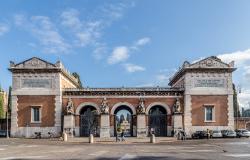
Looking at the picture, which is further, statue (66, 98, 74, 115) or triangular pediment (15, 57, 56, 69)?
triangular pediment (15, 57, 56, 69)

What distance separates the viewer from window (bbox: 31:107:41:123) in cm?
6203

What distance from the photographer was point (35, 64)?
62344 mm

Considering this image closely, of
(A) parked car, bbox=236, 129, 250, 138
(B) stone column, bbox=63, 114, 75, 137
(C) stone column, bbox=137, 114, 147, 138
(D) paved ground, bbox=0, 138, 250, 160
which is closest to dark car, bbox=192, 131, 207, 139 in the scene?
(A) parked car, bbox=236, 129, 250, 138

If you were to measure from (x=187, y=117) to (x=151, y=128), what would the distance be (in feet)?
16.8

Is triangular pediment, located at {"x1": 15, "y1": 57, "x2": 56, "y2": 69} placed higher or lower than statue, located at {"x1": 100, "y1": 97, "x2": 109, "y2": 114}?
higher

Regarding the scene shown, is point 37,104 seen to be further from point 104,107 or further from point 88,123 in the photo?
point 104,107

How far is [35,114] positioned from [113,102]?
10.7 meters

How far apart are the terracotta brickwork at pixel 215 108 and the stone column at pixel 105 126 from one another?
1159cm

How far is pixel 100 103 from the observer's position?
62812 millimetres

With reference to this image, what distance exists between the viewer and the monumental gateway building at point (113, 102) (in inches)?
2435

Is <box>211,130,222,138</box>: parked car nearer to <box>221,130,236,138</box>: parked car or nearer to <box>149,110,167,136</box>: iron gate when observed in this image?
<box>221,130,236,138</box>: parked car

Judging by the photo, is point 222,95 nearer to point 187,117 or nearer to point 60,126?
point 187,117

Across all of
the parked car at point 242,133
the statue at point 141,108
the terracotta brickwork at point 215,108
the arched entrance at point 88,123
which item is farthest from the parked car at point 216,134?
the arched entrance at point 88,123

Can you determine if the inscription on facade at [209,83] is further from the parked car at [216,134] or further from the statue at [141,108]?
the statue at [141,108]
